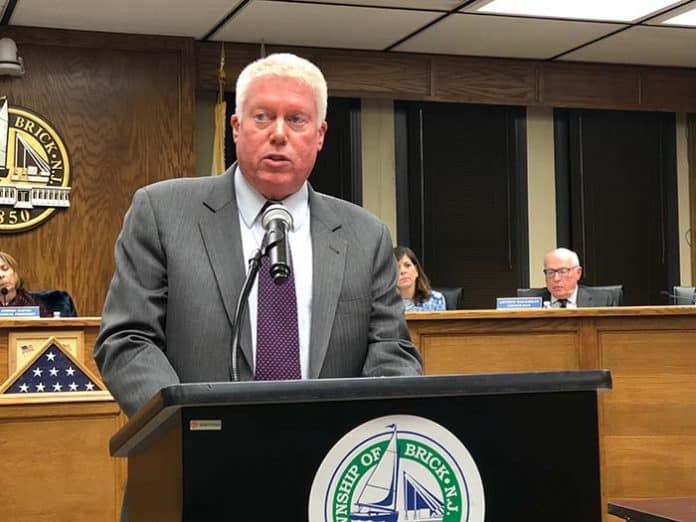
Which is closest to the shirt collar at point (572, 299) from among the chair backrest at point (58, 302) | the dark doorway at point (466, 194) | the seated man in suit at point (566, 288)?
the seated man in suit at point (566, 288)

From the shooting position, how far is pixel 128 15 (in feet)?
25.1

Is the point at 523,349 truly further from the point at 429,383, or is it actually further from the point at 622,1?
the point at 429,383

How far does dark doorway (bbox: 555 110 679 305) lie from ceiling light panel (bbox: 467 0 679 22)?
1.73 m

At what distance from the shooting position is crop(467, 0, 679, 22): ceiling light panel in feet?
25.1

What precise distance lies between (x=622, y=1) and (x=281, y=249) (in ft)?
21.1

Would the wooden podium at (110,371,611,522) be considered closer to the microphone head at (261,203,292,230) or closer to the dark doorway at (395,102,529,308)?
the microphone head at (261,203,292,230)

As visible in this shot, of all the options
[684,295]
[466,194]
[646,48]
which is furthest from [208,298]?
[646,48]

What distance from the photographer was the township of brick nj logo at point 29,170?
777 cm

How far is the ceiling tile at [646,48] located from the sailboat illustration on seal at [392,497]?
7515 millimetres

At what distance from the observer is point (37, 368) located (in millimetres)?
4273

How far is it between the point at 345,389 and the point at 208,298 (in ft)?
2.01

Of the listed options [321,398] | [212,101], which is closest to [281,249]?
[321,398]

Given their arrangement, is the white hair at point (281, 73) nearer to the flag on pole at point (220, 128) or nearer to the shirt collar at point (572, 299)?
the shirt collar at point (572, 299)

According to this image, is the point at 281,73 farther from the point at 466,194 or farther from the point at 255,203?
the point at 466,194
